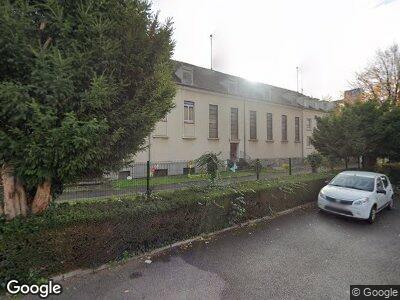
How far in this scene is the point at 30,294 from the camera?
4191mm

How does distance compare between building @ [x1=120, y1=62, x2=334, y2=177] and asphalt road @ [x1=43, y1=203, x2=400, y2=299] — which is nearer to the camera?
asphalt road @ [x1=43, y1=203, x2=400, y2=299]

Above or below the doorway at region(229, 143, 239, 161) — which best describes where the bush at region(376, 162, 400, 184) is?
below

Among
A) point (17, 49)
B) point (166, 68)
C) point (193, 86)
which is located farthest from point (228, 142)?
point (17, 49)

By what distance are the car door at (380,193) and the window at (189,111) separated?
50.7ft

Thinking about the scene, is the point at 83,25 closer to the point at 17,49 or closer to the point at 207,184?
the point at 17,49

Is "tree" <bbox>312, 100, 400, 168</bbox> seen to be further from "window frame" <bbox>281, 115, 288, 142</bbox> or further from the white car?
"window frame" <bbox>281, 115, 288, 142</bbox>

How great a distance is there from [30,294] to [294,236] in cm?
601

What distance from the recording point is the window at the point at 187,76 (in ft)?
75.9

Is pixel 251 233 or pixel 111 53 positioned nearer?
pixel 111 53

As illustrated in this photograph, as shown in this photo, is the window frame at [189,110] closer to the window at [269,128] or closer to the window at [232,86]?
the window at [232,86]

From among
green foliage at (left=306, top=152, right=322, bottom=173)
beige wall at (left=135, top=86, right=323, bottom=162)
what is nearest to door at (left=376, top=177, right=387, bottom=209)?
green foliage at (left=306, top=152, right=322, bottom=173)

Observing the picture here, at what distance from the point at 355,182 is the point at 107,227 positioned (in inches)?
344

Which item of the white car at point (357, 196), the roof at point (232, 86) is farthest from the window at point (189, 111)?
the white car at point (357, 196)

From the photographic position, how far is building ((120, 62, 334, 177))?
71.8 feet
